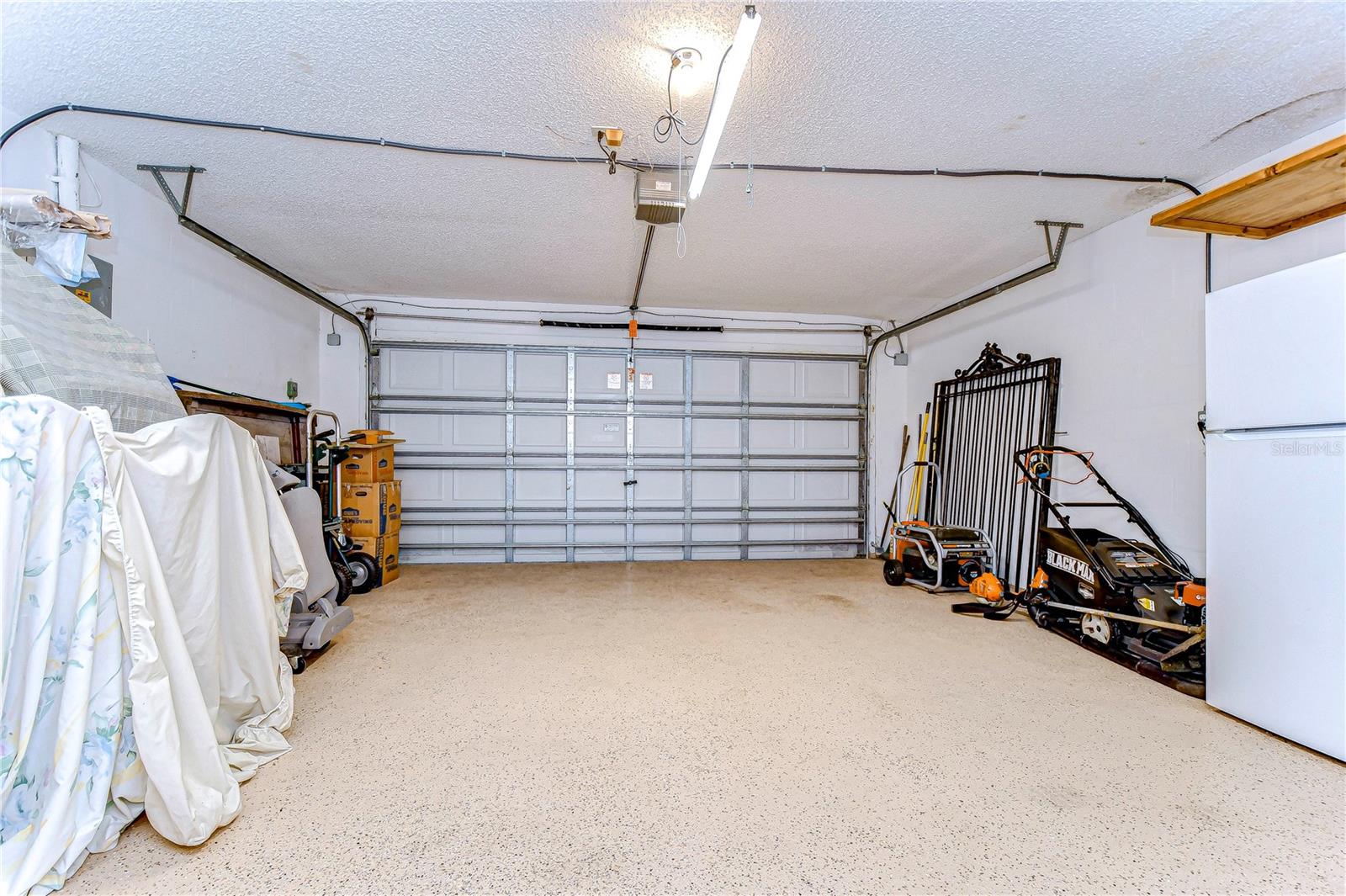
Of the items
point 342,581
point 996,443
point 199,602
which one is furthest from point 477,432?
point 996,443

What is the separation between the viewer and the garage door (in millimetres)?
6168

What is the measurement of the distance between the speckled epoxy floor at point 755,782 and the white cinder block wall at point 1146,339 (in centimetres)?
139

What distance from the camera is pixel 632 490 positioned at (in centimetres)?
645

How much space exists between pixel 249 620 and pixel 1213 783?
11.7 feet

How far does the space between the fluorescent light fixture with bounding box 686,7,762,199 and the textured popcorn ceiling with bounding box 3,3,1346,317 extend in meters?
0.29

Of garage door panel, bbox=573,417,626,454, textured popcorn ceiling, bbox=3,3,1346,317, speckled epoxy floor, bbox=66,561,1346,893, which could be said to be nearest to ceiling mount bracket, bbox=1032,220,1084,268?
textured popcorn ceiling, bbox=3,3,1346,317

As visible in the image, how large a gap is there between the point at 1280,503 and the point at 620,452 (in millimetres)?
5172

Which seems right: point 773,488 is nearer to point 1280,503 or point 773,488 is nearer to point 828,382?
point 828,382

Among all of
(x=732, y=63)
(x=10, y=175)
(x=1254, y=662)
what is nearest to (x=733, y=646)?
(x=1254, y=662)

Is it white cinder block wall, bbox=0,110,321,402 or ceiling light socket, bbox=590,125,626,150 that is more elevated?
ceiling light socket, bbox=590,125,626,150

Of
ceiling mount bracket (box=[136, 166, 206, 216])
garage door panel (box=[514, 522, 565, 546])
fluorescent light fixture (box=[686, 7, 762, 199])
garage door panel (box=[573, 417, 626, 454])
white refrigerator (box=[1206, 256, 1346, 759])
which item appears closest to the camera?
fluorescent light fixture (box=[686, 7, 762, 199])

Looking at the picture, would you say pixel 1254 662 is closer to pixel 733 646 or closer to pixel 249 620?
pixel 733 646

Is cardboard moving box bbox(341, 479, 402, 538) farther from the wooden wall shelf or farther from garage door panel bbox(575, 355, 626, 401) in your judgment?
the wooden wall shelf

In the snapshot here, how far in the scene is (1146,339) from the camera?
375cm
